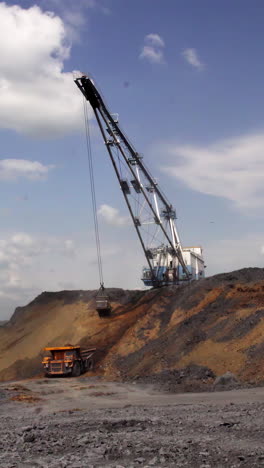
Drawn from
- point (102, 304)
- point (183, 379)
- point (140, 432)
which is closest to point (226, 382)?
point (183, 379)

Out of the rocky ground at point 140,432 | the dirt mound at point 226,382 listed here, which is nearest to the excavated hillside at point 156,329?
the dirt mound at point 226,382

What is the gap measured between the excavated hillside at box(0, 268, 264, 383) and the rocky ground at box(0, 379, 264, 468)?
699 cm

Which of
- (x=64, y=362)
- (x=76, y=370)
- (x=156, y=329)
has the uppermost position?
(x=156, y=329)

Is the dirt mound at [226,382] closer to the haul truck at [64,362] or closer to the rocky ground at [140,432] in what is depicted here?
the rocky ground at [140,432]

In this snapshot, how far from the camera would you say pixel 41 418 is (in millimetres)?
17594

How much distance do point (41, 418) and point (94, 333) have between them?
26591mm

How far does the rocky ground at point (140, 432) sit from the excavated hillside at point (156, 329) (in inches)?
275

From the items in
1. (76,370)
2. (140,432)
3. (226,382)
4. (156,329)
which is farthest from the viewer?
(156,329)

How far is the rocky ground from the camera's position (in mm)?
10148

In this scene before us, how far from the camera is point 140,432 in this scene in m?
13.0

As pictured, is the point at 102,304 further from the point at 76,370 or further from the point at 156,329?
the point at 76,370

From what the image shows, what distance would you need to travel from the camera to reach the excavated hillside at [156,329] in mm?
30141

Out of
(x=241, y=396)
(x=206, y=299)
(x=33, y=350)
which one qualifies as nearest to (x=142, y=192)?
(x=206, y=299)

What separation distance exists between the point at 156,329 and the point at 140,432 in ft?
86.4
